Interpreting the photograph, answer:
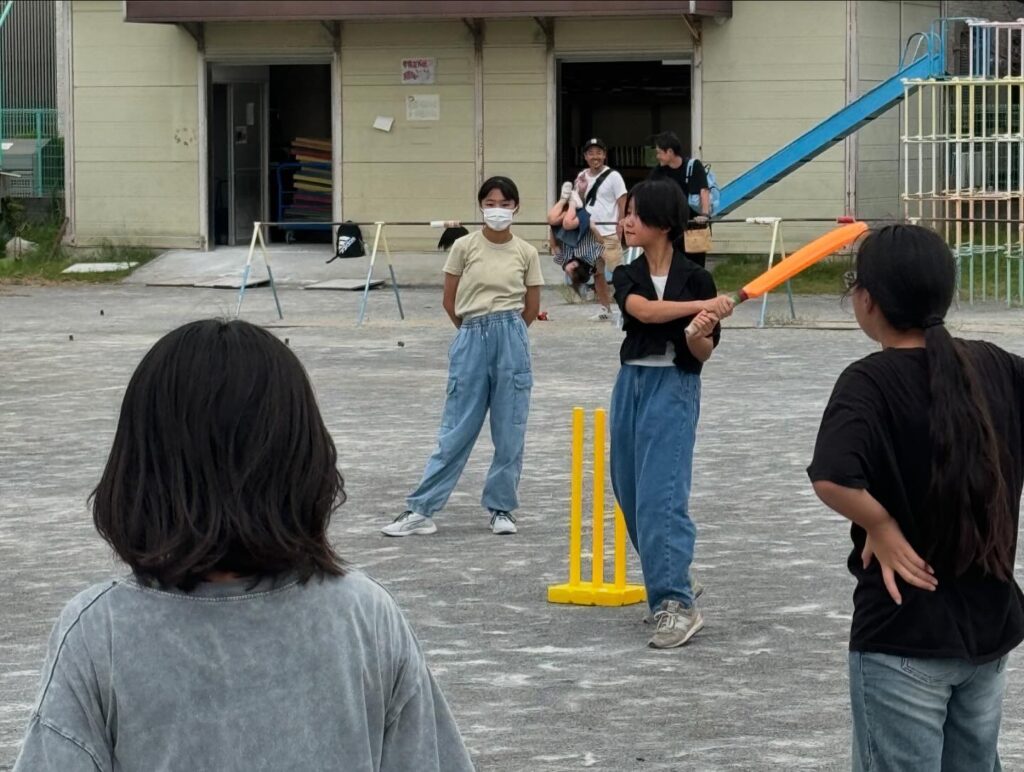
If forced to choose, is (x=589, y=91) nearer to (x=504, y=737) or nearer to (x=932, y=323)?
(x=504, y=737)

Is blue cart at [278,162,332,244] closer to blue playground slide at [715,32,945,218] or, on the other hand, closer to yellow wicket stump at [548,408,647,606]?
blue playground slide at [715,32,945,218]

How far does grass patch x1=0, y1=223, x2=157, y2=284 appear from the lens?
24422 mm

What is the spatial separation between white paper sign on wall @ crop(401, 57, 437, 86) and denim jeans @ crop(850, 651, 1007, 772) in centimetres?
2162

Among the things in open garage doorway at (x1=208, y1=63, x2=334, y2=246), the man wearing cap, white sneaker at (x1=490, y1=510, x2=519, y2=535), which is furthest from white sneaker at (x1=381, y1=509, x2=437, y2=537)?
open garage doorway at (x1=208, y1=63, x2=334, y2=246)

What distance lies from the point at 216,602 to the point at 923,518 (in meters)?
1.73

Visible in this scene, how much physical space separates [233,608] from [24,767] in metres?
0.31

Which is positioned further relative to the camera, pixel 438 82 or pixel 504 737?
pixel 438 82

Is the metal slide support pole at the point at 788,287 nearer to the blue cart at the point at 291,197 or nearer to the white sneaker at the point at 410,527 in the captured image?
the blue cart at the point at 291,197

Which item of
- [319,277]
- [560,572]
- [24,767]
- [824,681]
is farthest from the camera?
[319,277]

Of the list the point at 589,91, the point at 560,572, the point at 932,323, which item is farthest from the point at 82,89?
the point at 932,323

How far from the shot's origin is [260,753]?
238 cm

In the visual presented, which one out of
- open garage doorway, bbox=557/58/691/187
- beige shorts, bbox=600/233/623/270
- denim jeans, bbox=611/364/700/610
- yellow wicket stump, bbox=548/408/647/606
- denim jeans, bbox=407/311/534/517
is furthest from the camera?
open garage doorway, bbox=557/58/691/187

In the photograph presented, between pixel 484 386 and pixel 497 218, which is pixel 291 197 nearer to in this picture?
pixel 497 218

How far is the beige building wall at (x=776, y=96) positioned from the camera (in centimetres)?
2341
